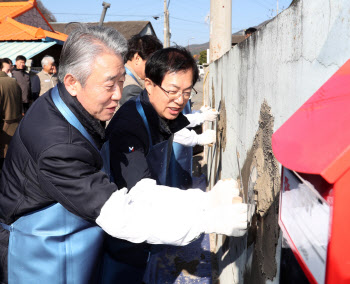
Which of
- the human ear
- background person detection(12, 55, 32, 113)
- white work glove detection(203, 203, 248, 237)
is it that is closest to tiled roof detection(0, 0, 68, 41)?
background person detection(12, 55, 32, 113)

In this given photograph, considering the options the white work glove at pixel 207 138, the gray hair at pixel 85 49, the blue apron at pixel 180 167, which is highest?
the gray hair at pixel 85 49

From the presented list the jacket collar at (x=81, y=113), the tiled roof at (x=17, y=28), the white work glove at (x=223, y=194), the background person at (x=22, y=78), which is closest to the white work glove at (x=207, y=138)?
the white work glove at (x=223, y=194)

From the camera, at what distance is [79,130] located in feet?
4.83

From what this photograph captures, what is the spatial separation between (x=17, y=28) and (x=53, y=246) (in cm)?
1389

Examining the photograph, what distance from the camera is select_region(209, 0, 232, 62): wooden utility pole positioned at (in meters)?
4.86

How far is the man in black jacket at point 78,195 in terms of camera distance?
4.40 feet

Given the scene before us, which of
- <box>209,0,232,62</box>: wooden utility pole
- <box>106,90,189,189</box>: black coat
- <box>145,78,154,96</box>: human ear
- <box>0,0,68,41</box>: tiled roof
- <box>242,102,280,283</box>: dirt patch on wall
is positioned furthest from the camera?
<box>0,0,68,41</box>: tiled roof

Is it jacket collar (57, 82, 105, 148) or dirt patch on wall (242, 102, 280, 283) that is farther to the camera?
jacket collar (57, 82, 105, 148)

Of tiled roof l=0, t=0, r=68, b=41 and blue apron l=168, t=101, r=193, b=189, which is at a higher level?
tiled roof l=0, t=0, r=68, b=41

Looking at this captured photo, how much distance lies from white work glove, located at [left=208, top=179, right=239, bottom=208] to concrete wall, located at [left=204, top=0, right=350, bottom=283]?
114 millimetres

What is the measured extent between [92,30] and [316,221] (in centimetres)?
127

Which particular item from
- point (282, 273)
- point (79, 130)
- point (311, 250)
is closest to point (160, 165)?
point (79, 130)

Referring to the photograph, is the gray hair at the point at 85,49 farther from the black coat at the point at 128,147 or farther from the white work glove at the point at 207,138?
the white work glove at the point at 207,138

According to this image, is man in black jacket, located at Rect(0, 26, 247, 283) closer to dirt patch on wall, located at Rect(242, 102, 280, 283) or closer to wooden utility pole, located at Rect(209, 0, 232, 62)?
dirt patch on wall, located at Rect(242, 102, 280, 283)
